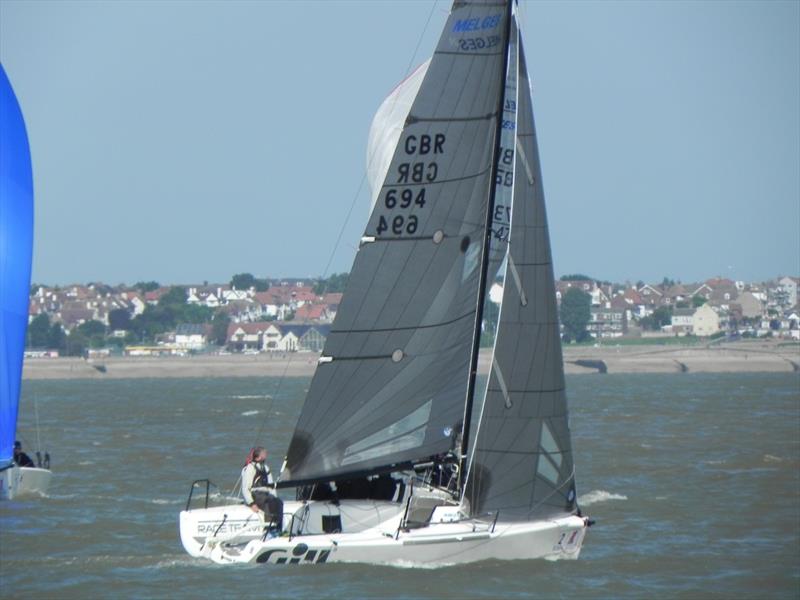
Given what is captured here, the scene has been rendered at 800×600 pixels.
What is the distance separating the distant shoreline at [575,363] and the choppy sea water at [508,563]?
239ft

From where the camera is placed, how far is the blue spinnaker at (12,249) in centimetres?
2041

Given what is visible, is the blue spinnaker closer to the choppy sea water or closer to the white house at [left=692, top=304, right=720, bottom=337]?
the choppy sea water

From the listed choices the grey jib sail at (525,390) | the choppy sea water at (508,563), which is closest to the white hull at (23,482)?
the choppy sea water at (508,563)

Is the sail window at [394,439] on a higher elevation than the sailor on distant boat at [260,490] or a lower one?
higher

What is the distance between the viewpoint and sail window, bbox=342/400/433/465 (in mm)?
17156

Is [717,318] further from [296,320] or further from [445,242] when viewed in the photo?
[445,242]

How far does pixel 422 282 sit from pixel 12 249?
19.8 feet

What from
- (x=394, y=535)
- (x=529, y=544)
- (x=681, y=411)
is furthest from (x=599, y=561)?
(x=681, y=411)

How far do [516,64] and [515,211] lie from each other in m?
1.58

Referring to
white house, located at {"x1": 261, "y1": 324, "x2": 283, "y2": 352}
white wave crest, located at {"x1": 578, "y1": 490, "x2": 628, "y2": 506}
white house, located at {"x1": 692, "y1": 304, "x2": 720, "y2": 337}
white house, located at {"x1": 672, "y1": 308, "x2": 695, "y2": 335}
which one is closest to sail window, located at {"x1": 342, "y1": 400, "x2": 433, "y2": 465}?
white wave crest, located at {"x1": 578, "y1": 490, "x2": 628, "y2": 506}

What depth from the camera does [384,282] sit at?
17109mm

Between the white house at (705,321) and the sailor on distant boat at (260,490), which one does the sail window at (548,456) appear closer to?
the sailor on distant boat at (260,490)

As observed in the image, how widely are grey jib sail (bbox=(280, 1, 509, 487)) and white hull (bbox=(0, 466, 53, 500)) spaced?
9.08 m

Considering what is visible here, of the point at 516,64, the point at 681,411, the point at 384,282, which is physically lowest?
the point at 681,411
